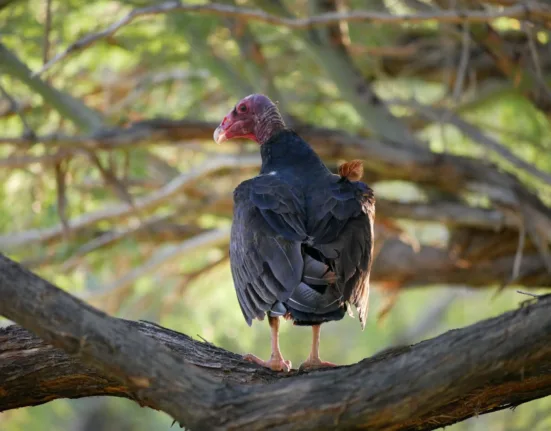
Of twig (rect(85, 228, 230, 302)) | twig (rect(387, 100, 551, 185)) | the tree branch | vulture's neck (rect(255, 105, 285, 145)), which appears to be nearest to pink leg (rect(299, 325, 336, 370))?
vulture's neck (rect(255, 105, 285, 145))

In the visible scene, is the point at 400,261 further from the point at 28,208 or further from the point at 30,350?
the point at 30,350

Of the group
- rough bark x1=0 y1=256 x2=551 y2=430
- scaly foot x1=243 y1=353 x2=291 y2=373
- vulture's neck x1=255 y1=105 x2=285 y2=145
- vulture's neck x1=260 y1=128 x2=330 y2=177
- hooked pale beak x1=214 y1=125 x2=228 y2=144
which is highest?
hooked pale beak x1=214 y1=125 x2=228 y2=144

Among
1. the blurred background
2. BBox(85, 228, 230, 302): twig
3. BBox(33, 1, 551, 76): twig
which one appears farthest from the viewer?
BBox(85, 228, 230, 302): twig

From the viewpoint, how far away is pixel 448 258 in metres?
10.8

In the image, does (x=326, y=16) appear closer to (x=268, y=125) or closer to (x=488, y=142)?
(x=268, y=125)

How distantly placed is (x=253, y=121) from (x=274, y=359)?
262 cm

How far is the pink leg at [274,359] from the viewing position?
4.95 meters

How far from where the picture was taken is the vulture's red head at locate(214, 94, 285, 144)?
7.12 meters

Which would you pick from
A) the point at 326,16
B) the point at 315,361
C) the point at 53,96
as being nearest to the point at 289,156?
the point at 326,16

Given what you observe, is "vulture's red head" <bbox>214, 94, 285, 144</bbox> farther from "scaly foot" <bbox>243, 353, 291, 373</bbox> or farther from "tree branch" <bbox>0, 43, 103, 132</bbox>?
"scaly foot" <bbox>243, 353, 291, 373</bbox>

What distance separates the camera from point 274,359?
5.07 metres

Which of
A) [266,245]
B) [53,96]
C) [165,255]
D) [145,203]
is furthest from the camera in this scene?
[165,255]

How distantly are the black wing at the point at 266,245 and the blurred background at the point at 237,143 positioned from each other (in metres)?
2.61

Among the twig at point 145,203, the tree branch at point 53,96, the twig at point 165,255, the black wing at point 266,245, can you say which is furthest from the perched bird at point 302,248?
the twig at point 165,255
